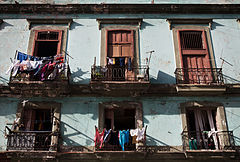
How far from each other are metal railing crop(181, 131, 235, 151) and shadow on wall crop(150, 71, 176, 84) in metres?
2.42

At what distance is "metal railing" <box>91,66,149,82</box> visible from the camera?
12102mm

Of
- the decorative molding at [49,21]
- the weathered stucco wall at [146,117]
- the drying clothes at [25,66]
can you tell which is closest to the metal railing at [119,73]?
the weathered stucco wall at [146,117]

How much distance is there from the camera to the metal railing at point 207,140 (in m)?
11.1

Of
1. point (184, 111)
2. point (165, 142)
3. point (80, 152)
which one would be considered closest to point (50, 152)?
point (80, 152)

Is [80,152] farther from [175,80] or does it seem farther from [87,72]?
[175,80]

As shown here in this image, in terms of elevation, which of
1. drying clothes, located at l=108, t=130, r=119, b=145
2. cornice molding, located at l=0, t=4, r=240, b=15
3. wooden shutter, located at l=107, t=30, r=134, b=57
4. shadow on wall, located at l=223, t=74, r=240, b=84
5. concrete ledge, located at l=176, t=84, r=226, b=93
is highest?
cornice molding, located at l=0, t=4, r=240, b=15

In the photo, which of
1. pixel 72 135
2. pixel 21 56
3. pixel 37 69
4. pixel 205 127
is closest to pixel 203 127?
pixel 205 127

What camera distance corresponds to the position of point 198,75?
12.7 m

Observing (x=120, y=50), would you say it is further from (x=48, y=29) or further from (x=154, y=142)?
(x=154, y=142)

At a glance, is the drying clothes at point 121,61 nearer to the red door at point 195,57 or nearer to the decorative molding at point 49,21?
the red door at point 195,57

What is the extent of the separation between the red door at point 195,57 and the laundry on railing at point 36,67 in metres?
5.62

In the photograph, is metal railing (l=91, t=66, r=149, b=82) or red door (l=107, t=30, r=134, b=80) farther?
red door (l=107, t=30, r=134, b=80)

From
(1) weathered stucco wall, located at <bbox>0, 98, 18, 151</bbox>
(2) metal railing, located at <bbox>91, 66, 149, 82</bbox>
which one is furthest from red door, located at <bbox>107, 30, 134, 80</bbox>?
(1) weathered stucco wall, located at <bbox>0, 98, 18, 151</bbox>

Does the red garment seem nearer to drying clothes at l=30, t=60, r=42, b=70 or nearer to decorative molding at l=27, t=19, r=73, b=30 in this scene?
drying clothes at l=30, t=60, r=42, b=70
